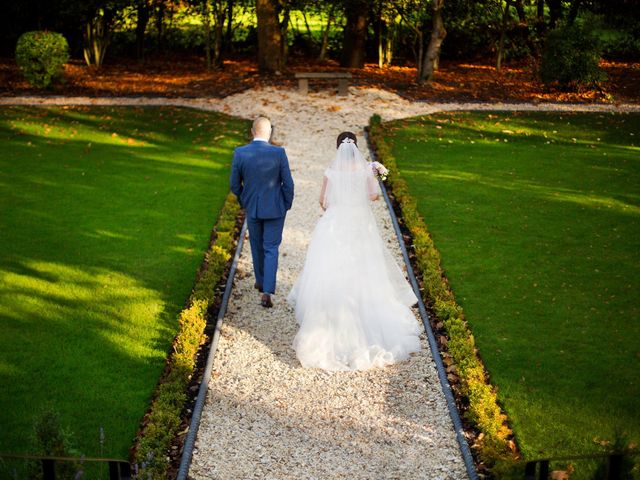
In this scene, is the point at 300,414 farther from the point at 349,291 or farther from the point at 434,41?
the point at 434,41

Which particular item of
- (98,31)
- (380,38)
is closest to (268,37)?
(380,38)

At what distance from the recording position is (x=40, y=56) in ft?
68.2

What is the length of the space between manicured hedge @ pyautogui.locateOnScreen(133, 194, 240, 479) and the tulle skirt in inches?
44.4

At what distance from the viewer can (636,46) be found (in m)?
27.4

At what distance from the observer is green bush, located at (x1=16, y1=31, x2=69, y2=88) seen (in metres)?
20.6

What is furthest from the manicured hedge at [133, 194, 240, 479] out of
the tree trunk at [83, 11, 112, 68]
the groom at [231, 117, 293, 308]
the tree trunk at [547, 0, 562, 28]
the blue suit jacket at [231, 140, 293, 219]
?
the tree trunk at [547, 0, 562, 28]

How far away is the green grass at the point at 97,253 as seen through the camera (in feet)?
22.9

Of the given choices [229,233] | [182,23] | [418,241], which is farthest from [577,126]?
[182,23]

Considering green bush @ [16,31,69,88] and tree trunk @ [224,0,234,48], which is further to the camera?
tree trunk @ [224,0,234,48]

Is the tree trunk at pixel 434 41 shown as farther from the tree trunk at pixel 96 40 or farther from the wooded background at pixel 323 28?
the tree trunk at pixel 96 40

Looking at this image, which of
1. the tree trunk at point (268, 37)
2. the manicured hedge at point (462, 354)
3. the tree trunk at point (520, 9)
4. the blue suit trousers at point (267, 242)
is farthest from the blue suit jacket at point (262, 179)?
the tree trunk at point (520, 9)

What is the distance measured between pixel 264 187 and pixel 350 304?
1.68m

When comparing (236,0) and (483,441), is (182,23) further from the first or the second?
(483,441)

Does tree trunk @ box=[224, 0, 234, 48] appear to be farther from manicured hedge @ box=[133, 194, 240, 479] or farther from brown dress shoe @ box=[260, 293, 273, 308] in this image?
brown dress shoe @ box=[260, 293, 273, 308]
